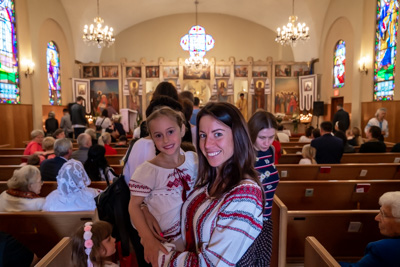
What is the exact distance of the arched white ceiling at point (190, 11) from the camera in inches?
505

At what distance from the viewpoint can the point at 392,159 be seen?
5223 mm

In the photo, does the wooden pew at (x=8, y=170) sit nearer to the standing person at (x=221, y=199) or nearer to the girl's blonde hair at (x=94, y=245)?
the girl's blonde hair at (x=94, y=245)

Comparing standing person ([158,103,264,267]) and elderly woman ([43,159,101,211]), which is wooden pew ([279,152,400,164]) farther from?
standing person ([158,103,264,267])

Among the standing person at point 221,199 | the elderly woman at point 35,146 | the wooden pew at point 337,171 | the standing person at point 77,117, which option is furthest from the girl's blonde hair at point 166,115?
the standing person at point 77,117

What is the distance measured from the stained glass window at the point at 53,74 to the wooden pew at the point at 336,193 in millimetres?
11612

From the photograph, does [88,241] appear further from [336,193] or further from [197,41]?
[197,41]

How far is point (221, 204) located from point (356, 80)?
11714mm

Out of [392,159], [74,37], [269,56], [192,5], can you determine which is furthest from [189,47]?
[392,159]

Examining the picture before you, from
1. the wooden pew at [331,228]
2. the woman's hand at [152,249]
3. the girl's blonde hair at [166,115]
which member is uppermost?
the girl's blonde hair at [166,115]

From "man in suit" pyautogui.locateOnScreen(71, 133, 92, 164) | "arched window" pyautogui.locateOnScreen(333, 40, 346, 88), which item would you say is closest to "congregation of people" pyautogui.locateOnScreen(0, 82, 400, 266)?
"man in suit" pyautogui.locateOnScreen(71, 133, 92, 164)

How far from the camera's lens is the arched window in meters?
12.1

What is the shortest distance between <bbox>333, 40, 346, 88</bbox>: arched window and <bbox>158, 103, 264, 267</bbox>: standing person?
12667 mm

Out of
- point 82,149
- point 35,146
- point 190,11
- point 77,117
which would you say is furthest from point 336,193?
point 190,11

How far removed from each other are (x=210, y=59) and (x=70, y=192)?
1365 cm
